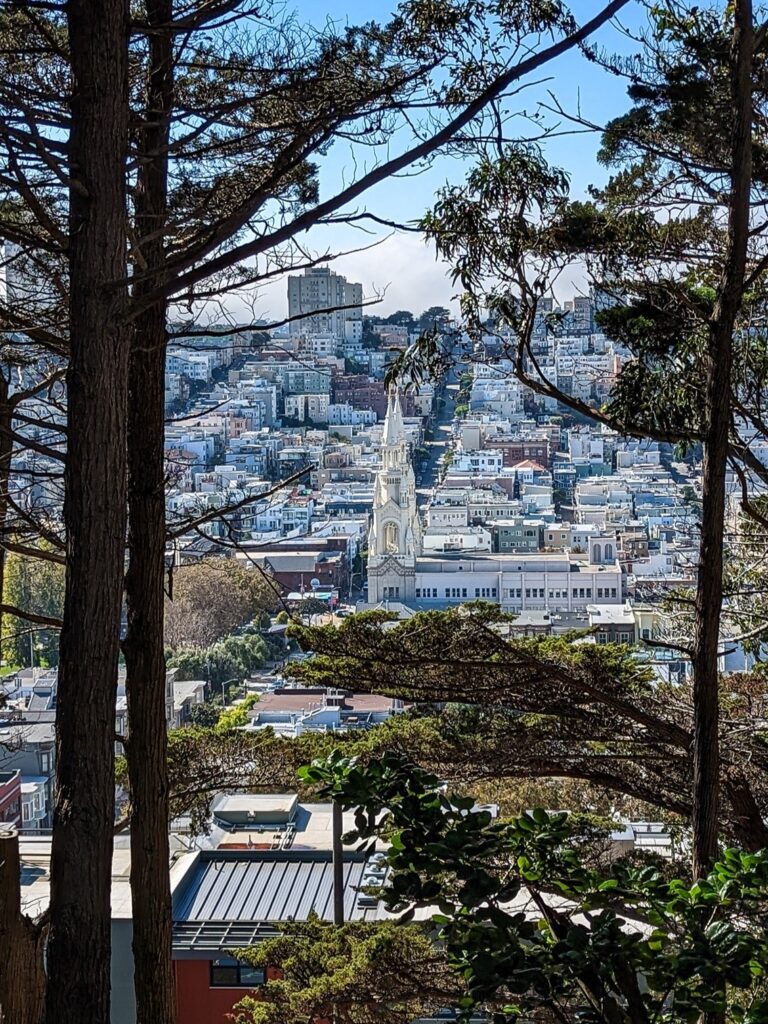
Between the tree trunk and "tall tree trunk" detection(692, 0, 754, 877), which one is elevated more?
"tall tree trunk" detection(692, 0, 754, 877)

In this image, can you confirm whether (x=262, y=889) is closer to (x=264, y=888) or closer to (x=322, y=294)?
(x=264, y=888)

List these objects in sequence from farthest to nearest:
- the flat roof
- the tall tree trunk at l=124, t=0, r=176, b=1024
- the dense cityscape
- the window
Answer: the flat roof → the window → the tall tree trunk at l=124, t=0, r=176, b=1024 → the dense cityscape

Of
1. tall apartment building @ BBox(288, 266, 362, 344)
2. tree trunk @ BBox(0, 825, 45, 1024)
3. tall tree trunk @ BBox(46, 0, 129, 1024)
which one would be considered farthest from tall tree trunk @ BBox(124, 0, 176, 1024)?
tall apartment building @ BBox(288, 266, 362, 344)

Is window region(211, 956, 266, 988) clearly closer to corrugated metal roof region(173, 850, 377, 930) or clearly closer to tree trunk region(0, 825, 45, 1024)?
corrugated metal roof region(173, 850, 377, 930)

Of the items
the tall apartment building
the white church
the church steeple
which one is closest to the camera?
the white church

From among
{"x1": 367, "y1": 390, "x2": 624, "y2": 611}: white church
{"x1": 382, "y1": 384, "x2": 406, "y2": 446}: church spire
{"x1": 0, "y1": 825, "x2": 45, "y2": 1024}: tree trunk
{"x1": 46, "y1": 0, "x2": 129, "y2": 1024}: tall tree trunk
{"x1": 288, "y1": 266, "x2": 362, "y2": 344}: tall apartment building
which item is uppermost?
{"x1": 288, "y1": 266, "x2": 362, "y2": 344}: tall apartment building

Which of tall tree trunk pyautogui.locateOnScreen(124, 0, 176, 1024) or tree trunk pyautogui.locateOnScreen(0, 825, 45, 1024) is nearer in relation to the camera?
tree trunk pyautogui.locateOnScreen(0, 825, 45, 1024)

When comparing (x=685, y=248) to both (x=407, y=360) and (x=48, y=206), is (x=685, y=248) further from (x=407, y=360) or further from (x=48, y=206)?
(x=48, y=206)

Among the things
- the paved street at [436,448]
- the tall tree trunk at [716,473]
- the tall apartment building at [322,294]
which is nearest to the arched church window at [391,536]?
the tall apartment building at [322,294]
